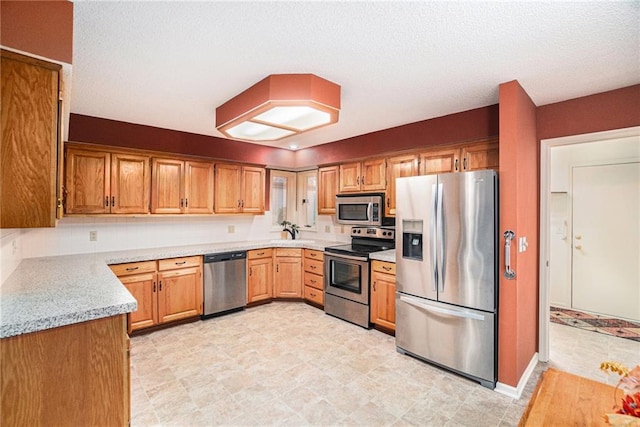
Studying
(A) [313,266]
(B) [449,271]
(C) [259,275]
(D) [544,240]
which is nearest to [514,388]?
(B) [449,271]

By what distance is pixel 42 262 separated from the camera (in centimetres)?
288

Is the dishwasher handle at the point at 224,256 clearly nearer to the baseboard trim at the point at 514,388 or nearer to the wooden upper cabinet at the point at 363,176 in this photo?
the wooden upper cabinet at the point at 363,176

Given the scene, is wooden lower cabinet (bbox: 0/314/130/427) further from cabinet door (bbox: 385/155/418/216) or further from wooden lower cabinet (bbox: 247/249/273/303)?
cabinet door (bbox: 385/155/418/216)

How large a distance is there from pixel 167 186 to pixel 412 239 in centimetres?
299

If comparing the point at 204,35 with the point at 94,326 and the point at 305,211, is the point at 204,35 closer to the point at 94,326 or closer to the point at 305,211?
the point at 94,326

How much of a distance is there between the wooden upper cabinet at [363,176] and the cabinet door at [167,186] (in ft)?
7.12

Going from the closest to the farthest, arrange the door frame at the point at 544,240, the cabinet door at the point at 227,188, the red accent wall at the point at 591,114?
the red accent wall at the point at 591,114 → the door frame at the point at 544,240 → the cabinet door at the point at 227,188

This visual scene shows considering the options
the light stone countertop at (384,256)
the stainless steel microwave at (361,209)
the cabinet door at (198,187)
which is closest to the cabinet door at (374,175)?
the stainless steel microwave at (361,209)

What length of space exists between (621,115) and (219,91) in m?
3.26

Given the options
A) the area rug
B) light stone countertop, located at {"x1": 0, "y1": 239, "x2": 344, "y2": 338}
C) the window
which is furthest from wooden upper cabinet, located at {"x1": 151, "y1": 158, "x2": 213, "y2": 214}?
the area rug

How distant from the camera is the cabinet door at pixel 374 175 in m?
3.90

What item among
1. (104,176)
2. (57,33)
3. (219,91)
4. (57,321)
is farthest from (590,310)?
(104,176)

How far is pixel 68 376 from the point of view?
1440mm

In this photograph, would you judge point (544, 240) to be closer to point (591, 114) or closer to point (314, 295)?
point (591, 114)
